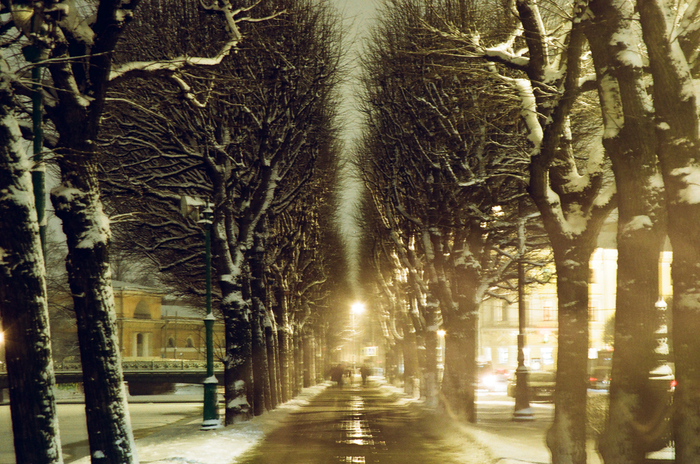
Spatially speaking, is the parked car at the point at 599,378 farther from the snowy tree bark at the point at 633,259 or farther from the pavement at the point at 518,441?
the snowy tree bark at the point at 633,259

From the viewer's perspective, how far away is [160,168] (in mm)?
21031

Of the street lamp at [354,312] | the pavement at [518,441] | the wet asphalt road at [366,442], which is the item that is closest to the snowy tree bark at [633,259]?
the pavement at [518,441]

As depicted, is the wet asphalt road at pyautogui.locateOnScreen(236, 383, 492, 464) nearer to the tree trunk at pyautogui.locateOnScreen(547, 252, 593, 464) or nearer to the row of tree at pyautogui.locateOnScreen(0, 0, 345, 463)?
the row of tree at pyautogui.locateOnScreen(0, 0, 345, 463)

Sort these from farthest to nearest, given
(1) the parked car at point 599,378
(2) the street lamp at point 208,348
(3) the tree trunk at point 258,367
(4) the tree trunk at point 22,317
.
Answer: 1. (1) the parked car at point 599,378
2. (3) the tree trunk at point 258,367
3. (2) the street lamp at point 208,348
4. (4) the tree trunk at point 22,317

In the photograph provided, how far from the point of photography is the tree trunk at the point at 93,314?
9.77 m

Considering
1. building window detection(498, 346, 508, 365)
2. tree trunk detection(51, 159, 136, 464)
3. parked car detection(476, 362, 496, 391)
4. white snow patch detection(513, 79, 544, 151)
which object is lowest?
building window detection(498, 346, 508, 365)

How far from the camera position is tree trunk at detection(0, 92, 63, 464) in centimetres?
828

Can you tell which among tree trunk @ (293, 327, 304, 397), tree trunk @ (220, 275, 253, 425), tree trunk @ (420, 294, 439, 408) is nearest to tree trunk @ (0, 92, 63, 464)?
tree trunk @ (220, 275, 253, 425)

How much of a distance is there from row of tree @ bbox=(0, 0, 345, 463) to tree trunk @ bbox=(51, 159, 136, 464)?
18 mm

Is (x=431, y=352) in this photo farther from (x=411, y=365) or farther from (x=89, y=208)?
(x=89, y=208)

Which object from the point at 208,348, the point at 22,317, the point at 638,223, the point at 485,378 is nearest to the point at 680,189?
the point at 638,223

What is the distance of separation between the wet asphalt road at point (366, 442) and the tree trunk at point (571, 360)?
293cm

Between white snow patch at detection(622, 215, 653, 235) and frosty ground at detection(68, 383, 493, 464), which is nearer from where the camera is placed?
white snow patch at detection(622, 215, 653, 235)

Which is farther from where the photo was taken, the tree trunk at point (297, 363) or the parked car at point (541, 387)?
the tree trunk at point (297, 363)
